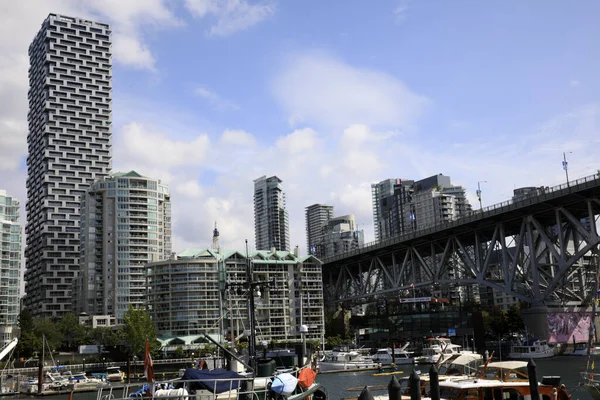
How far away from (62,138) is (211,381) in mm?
172698

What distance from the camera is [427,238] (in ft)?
402

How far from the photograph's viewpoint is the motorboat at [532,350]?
3687 inches

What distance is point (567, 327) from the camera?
10062 cm

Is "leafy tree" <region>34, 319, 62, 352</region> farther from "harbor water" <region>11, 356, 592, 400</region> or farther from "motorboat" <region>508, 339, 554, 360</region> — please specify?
"motorboat" <region>508, 339, 554, 360</region>

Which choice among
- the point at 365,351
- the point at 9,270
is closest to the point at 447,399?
the point at 365,351

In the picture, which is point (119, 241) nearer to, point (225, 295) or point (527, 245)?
point (225, 295)

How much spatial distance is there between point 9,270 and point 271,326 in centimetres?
6337

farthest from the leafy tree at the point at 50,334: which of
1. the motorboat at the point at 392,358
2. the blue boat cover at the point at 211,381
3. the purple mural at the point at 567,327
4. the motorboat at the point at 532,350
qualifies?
the blue boat cover at the point at 211,381

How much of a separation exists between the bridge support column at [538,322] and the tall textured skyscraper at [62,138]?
121 m

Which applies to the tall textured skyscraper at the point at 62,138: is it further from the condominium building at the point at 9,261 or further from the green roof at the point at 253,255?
the green roof at the point at 253,255

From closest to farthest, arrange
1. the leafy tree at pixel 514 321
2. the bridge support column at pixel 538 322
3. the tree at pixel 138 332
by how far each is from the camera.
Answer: the tree at pixel 138 332 → the bridge support column at pixel 538 322 → the leafy tree at pixel 514 321

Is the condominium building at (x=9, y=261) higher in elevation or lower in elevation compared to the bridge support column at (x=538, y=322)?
higher

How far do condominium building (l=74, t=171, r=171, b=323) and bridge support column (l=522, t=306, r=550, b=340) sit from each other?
294 feet

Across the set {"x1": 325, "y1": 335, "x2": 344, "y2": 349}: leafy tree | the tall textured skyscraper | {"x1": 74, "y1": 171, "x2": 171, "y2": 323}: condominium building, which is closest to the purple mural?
{"x1": 325, "y1": 335, "x2": 344, "y2": 349}: leafy tree
